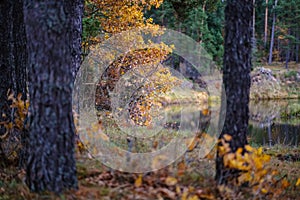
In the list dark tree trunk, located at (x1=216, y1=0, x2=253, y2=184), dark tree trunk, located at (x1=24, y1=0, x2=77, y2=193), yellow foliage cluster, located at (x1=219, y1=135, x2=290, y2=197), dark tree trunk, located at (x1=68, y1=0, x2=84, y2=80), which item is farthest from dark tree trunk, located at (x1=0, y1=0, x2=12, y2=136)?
yellow foliage cluster, located at (x1=219, y1=135, x2=290, y2=197)

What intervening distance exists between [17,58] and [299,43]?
47.1m

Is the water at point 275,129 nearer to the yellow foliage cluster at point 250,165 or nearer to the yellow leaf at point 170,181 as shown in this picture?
the yellow foliage cluster at point 250,165

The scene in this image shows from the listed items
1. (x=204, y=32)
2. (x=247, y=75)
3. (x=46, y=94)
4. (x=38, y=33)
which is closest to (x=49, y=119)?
(x=46, y=94)

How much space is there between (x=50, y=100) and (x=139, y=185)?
4.83ft

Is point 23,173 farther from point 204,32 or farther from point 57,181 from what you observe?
point 204,32

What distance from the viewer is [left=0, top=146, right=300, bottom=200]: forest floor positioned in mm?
4262

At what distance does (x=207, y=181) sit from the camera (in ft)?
16.0

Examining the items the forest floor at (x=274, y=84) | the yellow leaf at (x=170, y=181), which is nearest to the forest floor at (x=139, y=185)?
the yellow leaf at (x=170, y=181)

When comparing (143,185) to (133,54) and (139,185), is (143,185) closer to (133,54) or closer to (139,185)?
(139,185)

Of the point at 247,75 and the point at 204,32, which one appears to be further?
the point at 204,32

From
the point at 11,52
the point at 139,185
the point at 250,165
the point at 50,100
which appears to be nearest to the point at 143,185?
the point at 139,185

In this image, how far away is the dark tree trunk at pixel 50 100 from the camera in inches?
168

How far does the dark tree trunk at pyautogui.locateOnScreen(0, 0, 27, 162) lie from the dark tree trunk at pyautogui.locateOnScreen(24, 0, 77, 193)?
8.32ft

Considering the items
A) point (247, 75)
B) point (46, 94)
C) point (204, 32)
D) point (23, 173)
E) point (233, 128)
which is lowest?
point (23, 173)
